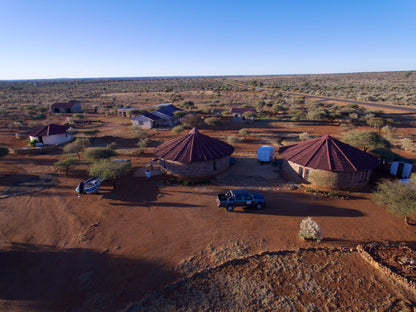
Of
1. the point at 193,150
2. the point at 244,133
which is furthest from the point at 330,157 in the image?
the point at 244,133

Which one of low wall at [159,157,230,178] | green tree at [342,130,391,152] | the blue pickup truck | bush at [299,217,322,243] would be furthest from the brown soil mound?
green tree at [342,130,391,152]

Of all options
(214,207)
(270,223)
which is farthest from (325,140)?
(214,207)

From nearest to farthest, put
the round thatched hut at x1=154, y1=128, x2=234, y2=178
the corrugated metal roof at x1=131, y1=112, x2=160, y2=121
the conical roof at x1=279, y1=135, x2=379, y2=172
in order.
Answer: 1. the conical roof at x1=279, y1=135, x2=379, y2=172
2. the round thatched hut at x1=154, y1=128, x2=234, y2=178
3. the corrugated metal roof at x1=131, y1=112, x2=160, y2=121

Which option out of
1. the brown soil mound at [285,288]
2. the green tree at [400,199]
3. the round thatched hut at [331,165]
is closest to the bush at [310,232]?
the brown soil mound at [285,288]

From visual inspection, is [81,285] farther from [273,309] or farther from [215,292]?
[273,309]

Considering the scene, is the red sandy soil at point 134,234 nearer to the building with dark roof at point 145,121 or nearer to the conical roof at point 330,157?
the conical roof at point 330,157

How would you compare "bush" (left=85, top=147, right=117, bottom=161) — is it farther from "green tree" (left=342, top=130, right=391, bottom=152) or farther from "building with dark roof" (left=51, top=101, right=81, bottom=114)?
"building with dark roof" (left=51, top=101, right=81, bottom=114)
